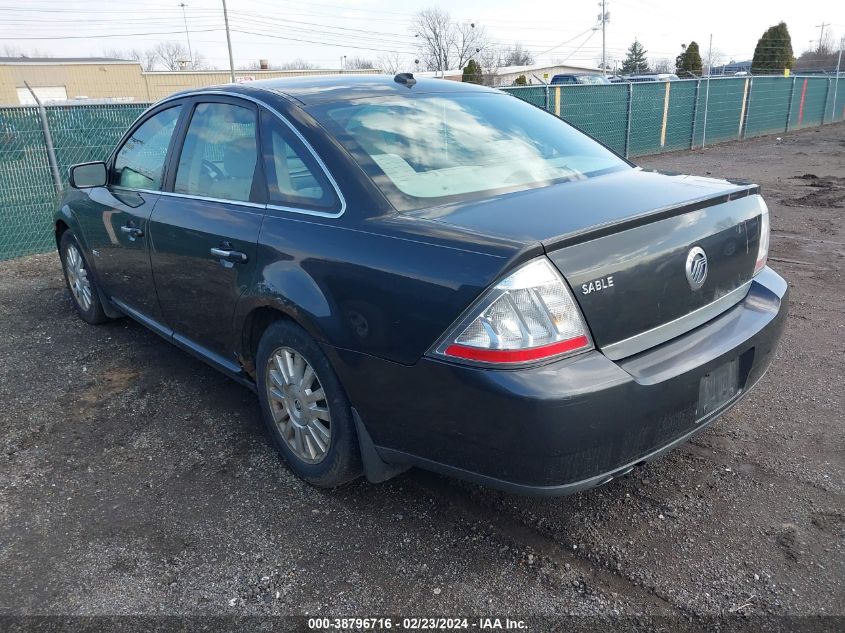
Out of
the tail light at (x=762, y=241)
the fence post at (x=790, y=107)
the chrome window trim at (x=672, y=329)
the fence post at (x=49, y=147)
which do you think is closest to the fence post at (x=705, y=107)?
the fence post at (x=790, y=107)

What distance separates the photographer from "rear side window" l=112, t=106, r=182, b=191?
3785 mm

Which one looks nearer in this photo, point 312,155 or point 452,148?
point 312,155

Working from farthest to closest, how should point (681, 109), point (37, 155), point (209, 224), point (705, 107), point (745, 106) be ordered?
point (745, 106)
point (705, 107)
point (681, 109)
point (37, 155)
point (209, 224)

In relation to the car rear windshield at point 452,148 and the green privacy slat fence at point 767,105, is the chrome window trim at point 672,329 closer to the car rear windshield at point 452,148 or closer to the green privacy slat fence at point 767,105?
the car rear windshield at point 452,148

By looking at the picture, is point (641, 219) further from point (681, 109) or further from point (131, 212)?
point (681, 109)

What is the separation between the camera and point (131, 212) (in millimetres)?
3908

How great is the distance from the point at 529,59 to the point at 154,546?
9257cm

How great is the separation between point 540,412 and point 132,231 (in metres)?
2.88

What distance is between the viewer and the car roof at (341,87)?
3.05 metres

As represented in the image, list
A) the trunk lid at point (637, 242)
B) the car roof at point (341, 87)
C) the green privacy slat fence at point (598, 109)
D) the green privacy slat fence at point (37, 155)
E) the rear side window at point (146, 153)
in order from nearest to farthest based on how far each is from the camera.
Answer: the trunk lid at point (637, 242)
the car roof at point (341, 87)
the rear side window at point (146, 153)
the green privacy slat fence at point (37, 155)
the green privacy slat fence at point (598, 109)

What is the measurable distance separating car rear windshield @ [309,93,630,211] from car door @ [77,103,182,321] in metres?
1.40

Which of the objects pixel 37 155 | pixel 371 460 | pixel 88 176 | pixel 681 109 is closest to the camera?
pixel 371 460

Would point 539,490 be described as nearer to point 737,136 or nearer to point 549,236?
point 549,236

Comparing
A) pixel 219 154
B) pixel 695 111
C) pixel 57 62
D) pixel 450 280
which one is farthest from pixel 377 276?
pixel 57 62
